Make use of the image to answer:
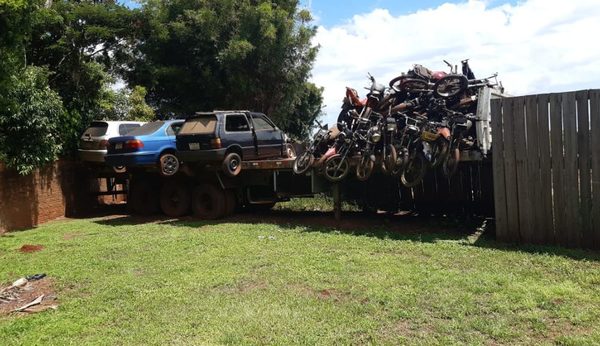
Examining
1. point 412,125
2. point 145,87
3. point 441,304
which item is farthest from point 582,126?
point 145,87

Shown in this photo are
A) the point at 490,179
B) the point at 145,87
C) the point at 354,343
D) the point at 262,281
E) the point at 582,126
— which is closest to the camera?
the point at 354,343

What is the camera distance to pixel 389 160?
983 cm

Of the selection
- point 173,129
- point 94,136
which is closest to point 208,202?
point 173,129

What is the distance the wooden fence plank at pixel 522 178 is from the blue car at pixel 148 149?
737 centimetres

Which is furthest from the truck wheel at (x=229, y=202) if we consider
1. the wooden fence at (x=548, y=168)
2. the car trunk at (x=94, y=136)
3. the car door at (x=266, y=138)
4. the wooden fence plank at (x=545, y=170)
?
the wooden fence plank at (x=545, y=170)

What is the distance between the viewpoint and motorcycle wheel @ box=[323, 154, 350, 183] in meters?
10.6

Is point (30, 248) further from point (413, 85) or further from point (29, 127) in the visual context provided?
point (413, 85)

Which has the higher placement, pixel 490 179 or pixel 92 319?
Result: pixel 490 179

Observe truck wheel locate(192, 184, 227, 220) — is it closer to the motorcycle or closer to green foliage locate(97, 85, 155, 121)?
the motorcycle

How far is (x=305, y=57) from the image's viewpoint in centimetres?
2042

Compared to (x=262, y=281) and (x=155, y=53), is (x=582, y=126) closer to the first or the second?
(x=262, y=281)

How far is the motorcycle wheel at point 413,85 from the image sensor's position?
1077cm

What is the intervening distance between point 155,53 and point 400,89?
12192 mm

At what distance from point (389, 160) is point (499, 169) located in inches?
81.2
